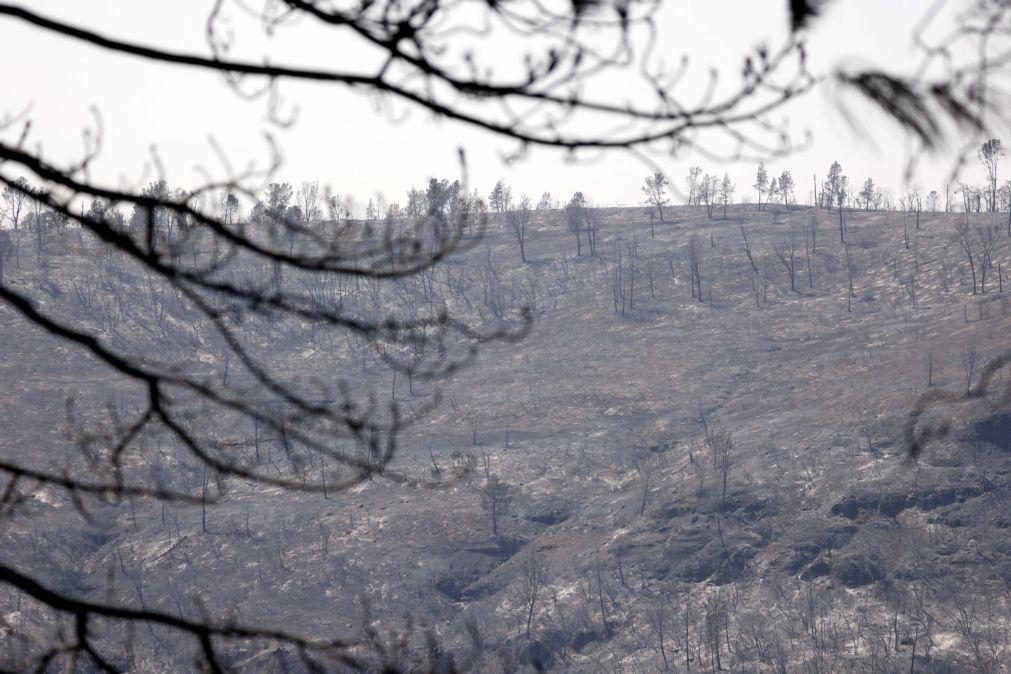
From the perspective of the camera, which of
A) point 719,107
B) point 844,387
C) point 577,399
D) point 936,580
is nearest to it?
point 719,107

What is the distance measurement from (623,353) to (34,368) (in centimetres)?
3931

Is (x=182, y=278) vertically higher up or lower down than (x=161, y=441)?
higher up

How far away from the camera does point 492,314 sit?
85.3 metres

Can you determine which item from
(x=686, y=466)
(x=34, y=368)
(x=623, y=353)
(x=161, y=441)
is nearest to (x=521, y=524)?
(x=686, y=466)

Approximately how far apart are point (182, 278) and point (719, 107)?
169 centimetres

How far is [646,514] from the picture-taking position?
57875 mm

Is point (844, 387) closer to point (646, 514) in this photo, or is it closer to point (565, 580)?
point (646, 514)

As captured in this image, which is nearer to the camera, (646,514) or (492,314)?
(646,514)

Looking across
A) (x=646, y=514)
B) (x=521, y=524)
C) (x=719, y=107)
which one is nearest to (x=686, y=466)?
(x=646, y=514)

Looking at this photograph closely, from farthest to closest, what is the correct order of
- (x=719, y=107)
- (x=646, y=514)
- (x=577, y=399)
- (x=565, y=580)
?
(x=577, y=399) → (x=646, y=514) → (x=565, y=580) → (x=719, y=107)

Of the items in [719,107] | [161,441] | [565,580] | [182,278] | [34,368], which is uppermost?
[719,107]

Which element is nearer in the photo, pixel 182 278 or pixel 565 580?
pixel 182 278

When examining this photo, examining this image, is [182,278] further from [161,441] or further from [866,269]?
[866,269]

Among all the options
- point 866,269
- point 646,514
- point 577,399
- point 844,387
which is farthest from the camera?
point 866,269
